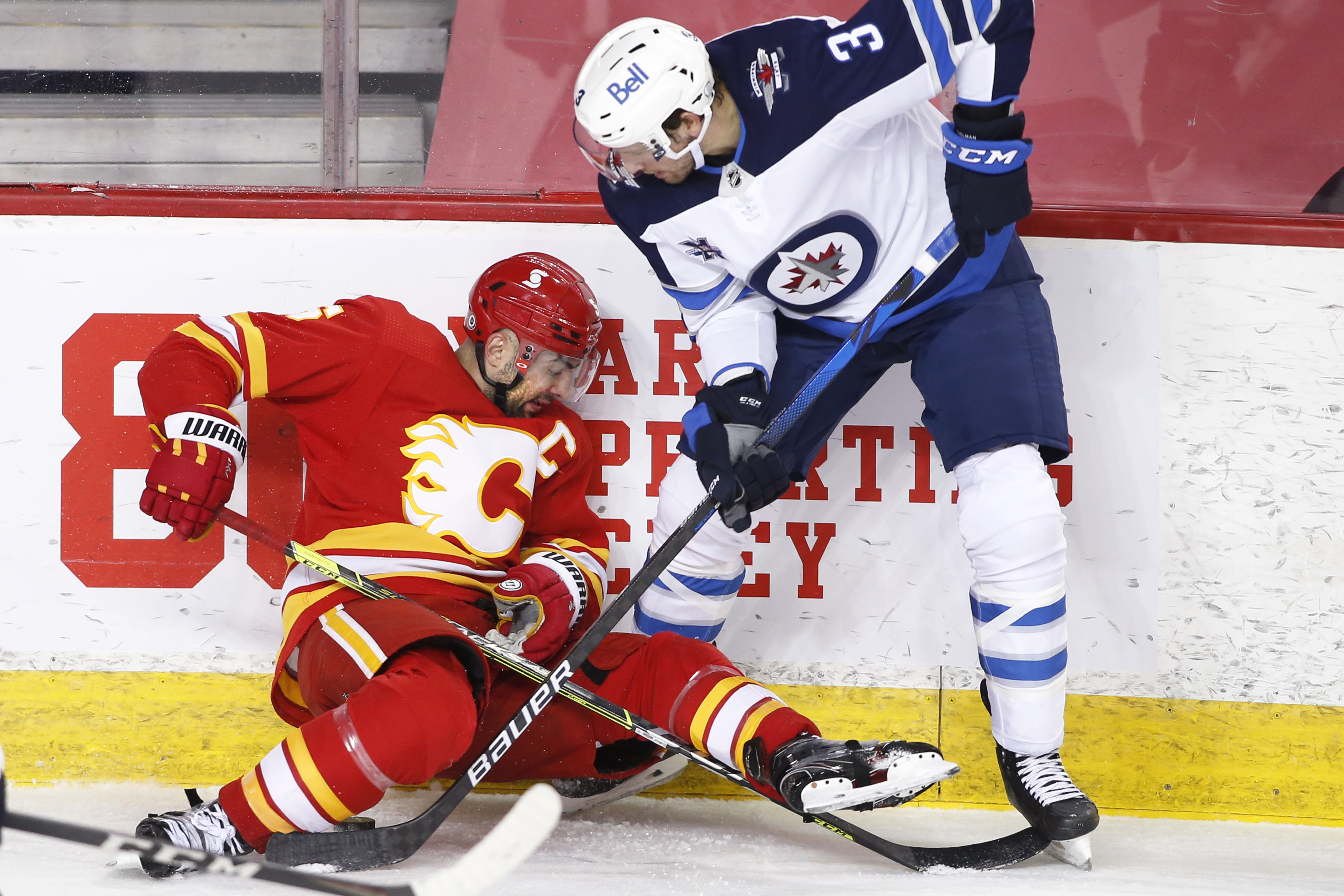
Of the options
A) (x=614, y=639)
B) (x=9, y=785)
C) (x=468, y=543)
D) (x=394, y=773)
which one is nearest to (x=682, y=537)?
(x=614, y=639)

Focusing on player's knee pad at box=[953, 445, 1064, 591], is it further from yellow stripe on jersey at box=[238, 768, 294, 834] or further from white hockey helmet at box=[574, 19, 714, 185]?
yellow stripe on jersey at box=[238, 768, 294, 834]

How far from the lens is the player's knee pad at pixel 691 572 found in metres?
2.02

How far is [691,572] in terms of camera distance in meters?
2.03

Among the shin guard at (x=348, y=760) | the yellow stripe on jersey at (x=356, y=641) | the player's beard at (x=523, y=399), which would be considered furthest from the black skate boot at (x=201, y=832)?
the player's beard at (x=523, y=399)

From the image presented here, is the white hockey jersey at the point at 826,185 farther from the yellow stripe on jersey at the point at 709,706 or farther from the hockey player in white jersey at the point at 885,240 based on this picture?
the yellow stripe on jersey at the point at 709,706

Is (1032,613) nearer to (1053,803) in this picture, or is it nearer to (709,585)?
(1053,803)

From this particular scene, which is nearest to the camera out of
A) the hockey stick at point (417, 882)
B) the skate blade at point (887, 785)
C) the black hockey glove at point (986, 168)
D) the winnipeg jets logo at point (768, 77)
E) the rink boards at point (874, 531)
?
the hockey stick at point (417, 882)

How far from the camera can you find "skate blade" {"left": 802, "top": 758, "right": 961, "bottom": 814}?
59.2 inches

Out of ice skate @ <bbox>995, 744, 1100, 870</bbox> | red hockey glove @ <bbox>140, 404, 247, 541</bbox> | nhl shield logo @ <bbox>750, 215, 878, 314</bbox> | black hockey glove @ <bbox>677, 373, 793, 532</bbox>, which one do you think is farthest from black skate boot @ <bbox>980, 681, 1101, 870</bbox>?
red hockey glove @ <bbox>140, 404, 247, 541</bbox>

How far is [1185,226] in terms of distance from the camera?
7.39 ft

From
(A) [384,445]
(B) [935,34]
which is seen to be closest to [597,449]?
(A) [384,445]

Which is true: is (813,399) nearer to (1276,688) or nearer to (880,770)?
(880,770)

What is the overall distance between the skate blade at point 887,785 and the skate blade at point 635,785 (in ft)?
1.85

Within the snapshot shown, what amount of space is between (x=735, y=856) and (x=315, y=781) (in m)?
0.68
